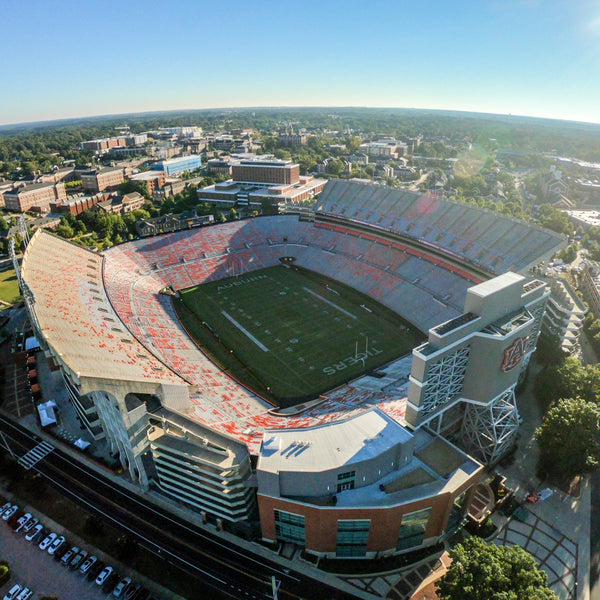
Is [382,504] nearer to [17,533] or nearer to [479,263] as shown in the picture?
[17,533]

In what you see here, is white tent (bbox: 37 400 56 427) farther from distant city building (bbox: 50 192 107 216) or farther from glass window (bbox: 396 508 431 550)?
distant city building (bbox: 50 192 107 216)

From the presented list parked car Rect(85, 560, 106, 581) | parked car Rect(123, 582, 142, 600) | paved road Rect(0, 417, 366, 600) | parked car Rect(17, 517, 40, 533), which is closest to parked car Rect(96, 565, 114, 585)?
parked car Rect(85, 560, 106, 581)

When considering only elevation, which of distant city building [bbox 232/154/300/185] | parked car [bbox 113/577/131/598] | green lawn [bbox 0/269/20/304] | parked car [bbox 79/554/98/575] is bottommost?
parked car [bbox 79/554/98/575]

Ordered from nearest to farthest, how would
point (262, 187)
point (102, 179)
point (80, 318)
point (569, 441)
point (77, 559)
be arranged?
point (77, 559) < point (569, 441) < point (80, 318) < point (262, 187) < point (102, 179)

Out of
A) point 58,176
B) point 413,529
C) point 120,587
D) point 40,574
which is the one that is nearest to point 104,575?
point 120,587

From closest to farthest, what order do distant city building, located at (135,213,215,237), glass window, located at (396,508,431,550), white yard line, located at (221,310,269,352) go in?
glass window, located at (396,508,431,550), white yard line, located at (221,310,269,352), distant city building, located at (135,213,215,237)

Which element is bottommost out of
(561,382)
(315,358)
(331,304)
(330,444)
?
(315,358)

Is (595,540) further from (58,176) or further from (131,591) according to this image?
(58,176)
